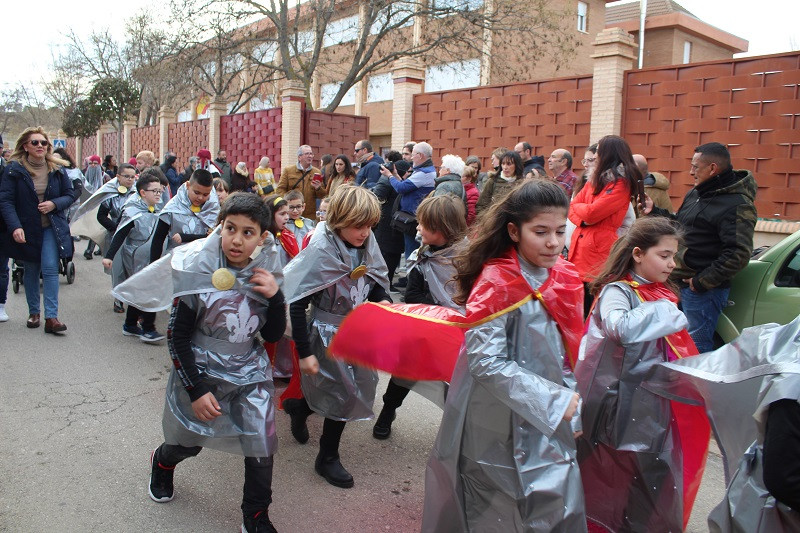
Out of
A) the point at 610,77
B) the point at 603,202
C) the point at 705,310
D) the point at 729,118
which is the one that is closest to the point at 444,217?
the point at 603,202

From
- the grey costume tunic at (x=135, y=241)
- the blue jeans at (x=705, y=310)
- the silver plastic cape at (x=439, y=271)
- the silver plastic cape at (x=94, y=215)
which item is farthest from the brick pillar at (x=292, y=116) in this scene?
the silver plastic cape at (x=439, y=271)

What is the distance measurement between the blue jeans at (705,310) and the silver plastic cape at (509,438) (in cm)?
297

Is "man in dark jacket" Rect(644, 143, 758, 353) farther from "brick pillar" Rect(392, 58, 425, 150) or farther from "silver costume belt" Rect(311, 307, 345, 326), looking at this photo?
"brick pillar" Rect(392, 58, 425, 150)

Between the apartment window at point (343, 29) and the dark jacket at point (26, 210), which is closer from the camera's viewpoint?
the dark jacket at point (26, 210)

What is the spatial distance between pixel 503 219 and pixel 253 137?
20.0 meters

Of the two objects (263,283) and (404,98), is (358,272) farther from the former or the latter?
(404,98)

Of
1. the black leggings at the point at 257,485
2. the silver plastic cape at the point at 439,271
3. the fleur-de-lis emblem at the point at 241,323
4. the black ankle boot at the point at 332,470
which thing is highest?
the silver plastic cape at the point at 439,271

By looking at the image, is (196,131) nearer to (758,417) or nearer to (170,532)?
(170,532)

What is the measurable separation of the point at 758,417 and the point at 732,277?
11.5ft

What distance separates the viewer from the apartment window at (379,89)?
33.4 metres

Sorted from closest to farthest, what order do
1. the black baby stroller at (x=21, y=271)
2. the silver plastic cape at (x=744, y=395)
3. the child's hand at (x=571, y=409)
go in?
the silver plastic cape at (x=744, y=395)
the child's hand at (x=571, y=409)
the black baby stroller at (x=21, y=271)

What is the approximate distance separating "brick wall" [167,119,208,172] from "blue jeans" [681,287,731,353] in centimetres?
2188

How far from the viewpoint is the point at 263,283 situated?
313cm

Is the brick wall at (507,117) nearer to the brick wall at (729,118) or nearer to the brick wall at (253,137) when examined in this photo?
the brick wall at (729,118)
